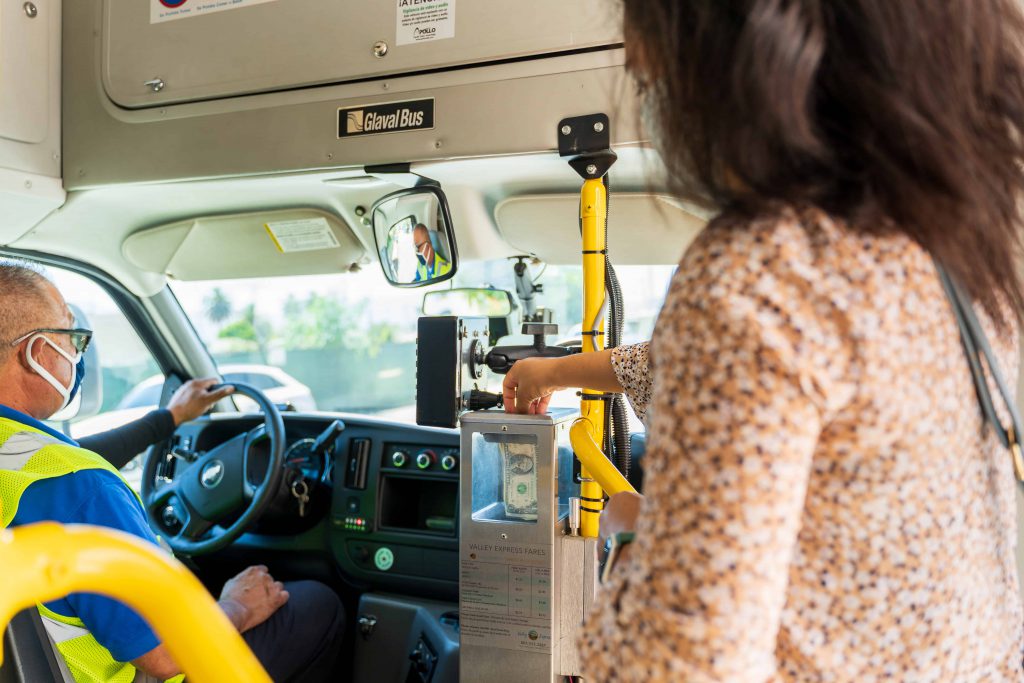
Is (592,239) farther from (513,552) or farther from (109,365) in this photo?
(109,365)

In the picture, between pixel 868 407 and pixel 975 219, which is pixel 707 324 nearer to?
pixel 868 407

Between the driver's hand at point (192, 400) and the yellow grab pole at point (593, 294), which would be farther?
the driver's hand at point (192, 400)

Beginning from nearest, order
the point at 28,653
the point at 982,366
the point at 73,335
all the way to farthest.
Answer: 1. the point at 982,366
2. the point at 28,653
3. the point at 73,335

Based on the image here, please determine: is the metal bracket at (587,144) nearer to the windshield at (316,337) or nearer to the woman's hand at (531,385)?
the woman's hand at (531,385)

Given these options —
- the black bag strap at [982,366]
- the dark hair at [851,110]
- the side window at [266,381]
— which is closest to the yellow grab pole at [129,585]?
the dark hair at [851,110]

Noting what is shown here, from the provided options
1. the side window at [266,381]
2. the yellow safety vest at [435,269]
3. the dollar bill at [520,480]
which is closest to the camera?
the dollar bill at [520,480]

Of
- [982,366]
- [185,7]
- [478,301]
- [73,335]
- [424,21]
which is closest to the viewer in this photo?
[982,366]

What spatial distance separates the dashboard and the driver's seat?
1.38 metres

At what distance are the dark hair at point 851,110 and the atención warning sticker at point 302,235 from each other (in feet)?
6.48

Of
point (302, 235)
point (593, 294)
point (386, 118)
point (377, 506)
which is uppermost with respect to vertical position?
point (386, 118)

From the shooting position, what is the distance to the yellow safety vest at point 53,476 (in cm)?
169

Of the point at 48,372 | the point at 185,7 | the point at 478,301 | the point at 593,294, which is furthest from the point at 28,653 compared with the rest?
the point at 185,7

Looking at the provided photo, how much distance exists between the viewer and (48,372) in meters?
2.09

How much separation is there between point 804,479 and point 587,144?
47.6 inches
